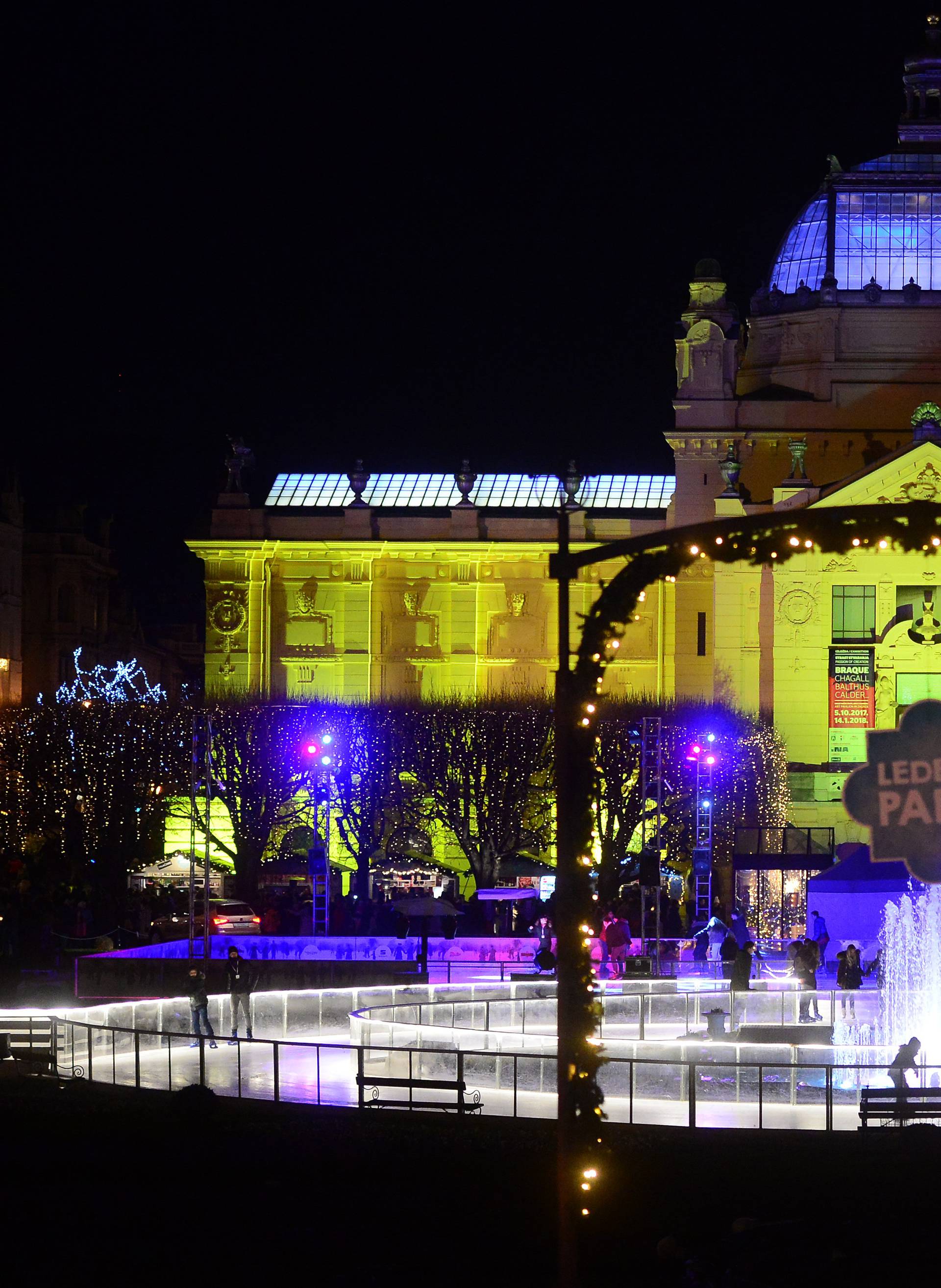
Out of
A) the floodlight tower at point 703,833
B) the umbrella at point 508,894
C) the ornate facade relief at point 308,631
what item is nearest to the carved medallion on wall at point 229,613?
the ornate facade relief at point 308,631

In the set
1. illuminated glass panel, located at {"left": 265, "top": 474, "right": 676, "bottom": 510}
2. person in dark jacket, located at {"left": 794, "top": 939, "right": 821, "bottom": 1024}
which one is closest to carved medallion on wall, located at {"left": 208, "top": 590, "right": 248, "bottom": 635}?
illuminated glass panel, located at {"left": 265, "top": 474, "right": 676, "bottom": 510}

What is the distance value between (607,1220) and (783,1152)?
120 inches

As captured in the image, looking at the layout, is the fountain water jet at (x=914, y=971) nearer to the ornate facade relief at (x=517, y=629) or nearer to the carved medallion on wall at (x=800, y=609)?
the carved medallion on wall at (x=800, y=609)

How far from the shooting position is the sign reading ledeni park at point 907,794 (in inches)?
979

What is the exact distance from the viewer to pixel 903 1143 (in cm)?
2180

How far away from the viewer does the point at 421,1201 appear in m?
19.8

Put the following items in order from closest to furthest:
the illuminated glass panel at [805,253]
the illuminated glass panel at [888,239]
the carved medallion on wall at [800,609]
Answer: the carved medallion on wall at [800,609] < the illuminated glass panel at [888,239] < the illuminated glass panel at [805,253]

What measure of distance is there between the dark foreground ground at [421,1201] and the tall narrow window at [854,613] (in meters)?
61.7

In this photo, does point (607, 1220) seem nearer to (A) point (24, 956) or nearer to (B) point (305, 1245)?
(B) point (305, 1245)

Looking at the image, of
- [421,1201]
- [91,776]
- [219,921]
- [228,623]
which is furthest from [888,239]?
[421,1201]

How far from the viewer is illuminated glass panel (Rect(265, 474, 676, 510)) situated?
9562cm

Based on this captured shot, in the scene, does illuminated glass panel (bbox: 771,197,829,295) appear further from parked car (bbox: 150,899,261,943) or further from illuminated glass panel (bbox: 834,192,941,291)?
parked car (bbox: 150,899,261,943)

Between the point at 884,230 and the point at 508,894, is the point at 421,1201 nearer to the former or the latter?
the point at 508,894

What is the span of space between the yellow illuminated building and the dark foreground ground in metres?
60.7
